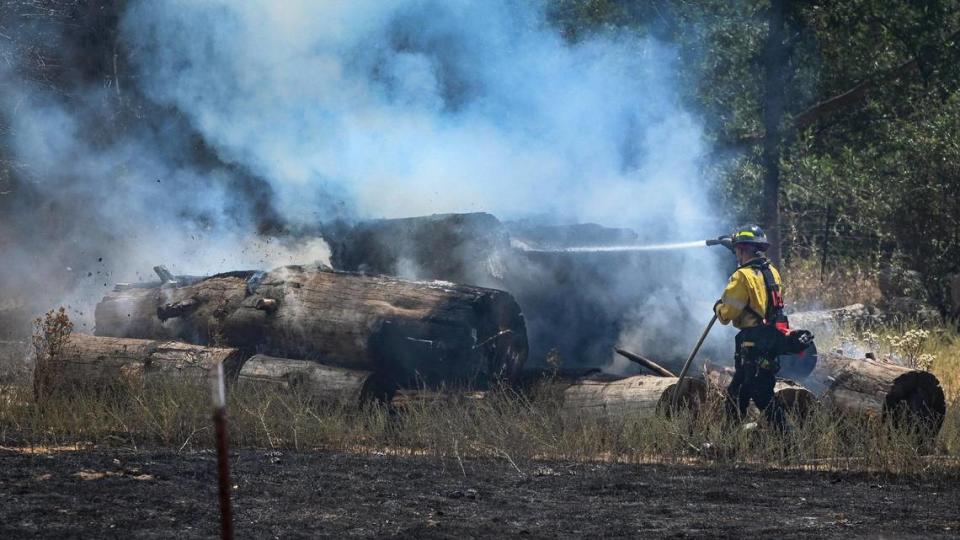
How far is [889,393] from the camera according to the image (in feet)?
28.2

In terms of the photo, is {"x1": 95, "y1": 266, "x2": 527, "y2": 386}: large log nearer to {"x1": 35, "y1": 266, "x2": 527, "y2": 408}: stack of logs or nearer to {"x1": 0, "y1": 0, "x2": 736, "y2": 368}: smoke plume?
{"x1": 35, "y1": 266, "x2": 527, "y2": 408}: stack of logs

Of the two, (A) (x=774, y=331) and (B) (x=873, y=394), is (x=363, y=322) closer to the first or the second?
(A) (x=774, y=331)

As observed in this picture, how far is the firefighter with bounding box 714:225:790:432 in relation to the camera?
852 centimetres

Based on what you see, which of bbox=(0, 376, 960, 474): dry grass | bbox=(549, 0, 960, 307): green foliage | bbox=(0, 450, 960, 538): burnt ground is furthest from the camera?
bbox=(549, 0, 960, 307): green foliage

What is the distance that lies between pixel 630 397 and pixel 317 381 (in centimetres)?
241

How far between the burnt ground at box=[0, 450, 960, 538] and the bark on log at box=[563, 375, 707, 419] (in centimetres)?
106

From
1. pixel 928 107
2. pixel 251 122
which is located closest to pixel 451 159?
pixel 251 122

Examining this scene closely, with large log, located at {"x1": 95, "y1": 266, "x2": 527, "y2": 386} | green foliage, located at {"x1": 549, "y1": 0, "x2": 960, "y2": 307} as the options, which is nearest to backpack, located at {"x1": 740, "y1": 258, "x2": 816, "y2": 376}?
large log, located at {"x1": 95, "y1": 266, "x2": 527, "y2": 386}

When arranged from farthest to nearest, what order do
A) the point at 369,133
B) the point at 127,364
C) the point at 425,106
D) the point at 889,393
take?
the point at 425,106 < the point at 369,133 < the point at 127,364 < the point at 889,393

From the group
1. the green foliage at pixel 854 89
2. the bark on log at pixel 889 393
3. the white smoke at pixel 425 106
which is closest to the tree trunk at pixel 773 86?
the green foliage at pixel 854 89

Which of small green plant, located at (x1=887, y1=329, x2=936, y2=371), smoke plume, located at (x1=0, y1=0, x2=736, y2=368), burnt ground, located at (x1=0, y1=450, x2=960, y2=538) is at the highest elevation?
smoke plume, located at (x1=0, y1=0, x2=736, y2=368)

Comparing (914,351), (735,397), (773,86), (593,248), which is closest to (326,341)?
(593,248)

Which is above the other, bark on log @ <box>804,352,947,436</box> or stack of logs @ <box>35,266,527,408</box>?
stack of logs @ <box>35,266,527,408</box>

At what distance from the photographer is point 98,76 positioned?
16094mm
